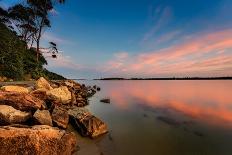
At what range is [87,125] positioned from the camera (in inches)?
353

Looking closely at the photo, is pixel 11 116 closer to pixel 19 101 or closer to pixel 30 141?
pixel 19 101

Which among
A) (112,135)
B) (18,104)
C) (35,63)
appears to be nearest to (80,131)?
(112,135)

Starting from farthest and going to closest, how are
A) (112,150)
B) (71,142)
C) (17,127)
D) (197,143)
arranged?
(197,143) → (112,150) → (71,142) → (17,127)

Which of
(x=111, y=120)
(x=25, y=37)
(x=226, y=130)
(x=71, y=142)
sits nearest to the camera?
(x=71, y=142)

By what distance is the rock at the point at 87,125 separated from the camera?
28.9 feet

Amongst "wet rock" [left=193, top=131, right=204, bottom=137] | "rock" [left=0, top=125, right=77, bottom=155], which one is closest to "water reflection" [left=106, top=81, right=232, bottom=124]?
"wet rock" [left=193, top=131, right=204, bottom=137]

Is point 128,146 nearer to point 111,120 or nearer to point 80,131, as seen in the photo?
point 80,131

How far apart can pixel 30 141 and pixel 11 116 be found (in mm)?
2863

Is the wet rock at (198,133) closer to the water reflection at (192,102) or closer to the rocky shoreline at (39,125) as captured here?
the water reflection at (192,102)

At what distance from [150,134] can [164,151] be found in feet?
7.50

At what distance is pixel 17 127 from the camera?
20.1 feet

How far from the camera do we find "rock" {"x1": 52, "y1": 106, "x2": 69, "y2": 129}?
891 cm

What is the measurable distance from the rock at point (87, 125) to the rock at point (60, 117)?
46 centimetres

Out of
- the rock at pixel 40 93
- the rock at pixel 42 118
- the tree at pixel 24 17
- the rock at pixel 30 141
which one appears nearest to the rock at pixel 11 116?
the rock at pixel 42 118
